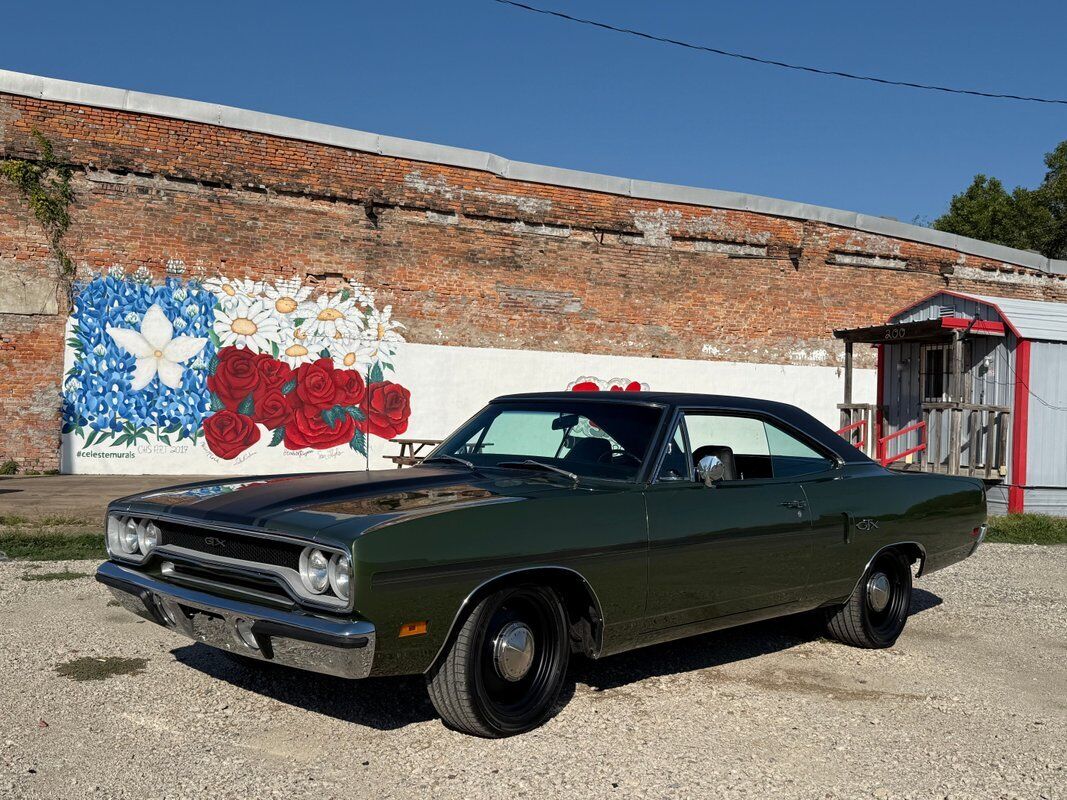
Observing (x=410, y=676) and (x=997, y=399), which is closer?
(x=410, y=676)

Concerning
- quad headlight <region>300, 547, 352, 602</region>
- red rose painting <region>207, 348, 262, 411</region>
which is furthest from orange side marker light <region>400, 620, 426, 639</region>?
red rose painting <region>207, 348, 262, 411</region>

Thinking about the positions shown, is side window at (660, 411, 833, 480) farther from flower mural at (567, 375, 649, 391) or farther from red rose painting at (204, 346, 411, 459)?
flower mural at (567, 375, 649, 391)

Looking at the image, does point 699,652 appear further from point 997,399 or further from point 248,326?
point 248,326

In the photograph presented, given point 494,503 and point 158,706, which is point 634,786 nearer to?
point 494,503

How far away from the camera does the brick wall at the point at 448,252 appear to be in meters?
14.1

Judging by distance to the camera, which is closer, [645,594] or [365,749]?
[365,749]

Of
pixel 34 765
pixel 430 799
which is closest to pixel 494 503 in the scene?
pixel 430 799

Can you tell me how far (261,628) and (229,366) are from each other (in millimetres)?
12045

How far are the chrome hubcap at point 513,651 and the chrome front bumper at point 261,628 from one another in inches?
24.3

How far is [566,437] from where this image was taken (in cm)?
503

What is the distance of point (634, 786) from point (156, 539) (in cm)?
226

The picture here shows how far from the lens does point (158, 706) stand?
14.5 ft

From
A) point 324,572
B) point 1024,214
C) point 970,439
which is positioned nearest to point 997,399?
point 970,439

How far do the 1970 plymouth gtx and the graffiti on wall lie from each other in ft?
34.5
